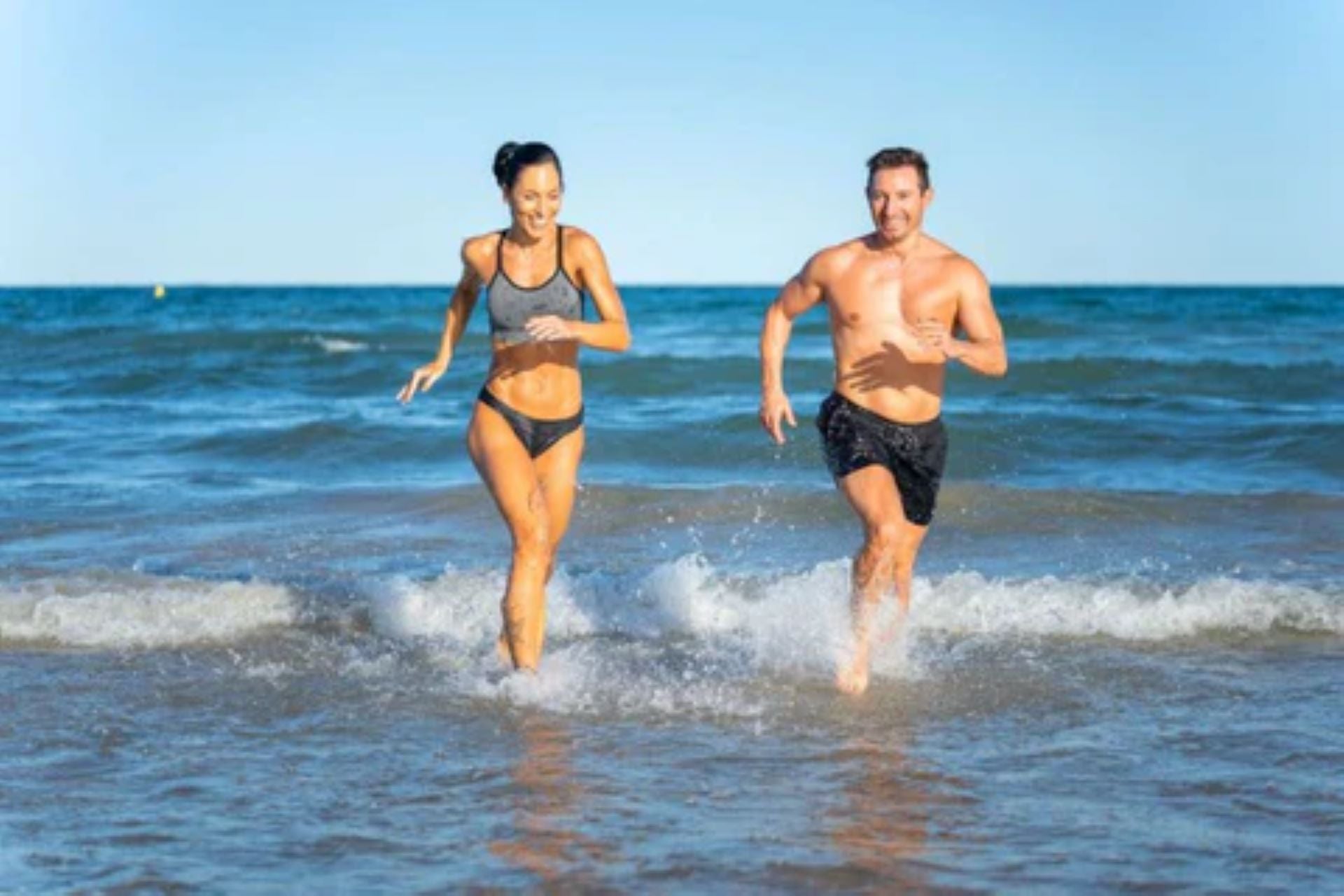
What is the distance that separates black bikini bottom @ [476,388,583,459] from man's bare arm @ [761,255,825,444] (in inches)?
31.1

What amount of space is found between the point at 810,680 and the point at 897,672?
15.3 inches

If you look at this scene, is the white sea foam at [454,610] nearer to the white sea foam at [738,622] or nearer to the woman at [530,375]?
the white sea foam at [738,622]

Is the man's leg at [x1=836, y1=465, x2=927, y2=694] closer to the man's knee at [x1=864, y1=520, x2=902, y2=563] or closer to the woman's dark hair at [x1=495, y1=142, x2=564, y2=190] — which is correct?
the man's knee at [x1=864, y1=520, x2=902, y2=563]

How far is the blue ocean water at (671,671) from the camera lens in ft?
16.8

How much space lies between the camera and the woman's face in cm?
673

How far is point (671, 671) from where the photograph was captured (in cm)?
776

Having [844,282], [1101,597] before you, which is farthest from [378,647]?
[1101,597]

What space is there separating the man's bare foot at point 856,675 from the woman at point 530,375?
1.22 meters

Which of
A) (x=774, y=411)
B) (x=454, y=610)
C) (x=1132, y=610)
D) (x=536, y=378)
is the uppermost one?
(x=536, y=378)

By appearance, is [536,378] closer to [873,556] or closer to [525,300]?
[525,300]

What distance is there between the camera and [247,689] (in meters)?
7.36

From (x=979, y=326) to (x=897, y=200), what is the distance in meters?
0.57

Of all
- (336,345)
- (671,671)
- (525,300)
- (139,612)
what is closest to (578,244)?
(525,300)

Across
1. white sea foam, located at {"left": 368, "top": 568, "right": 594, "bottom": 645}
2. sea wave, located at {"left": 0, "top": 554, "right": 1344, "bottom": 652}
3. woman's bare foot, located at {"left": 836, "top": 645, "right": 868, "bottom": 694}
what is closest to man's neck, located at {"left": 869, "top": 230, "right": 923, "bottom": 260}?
woman's bare foot, located at {"left": 836, "top": 645, "right": 868, "bottom": 694}
